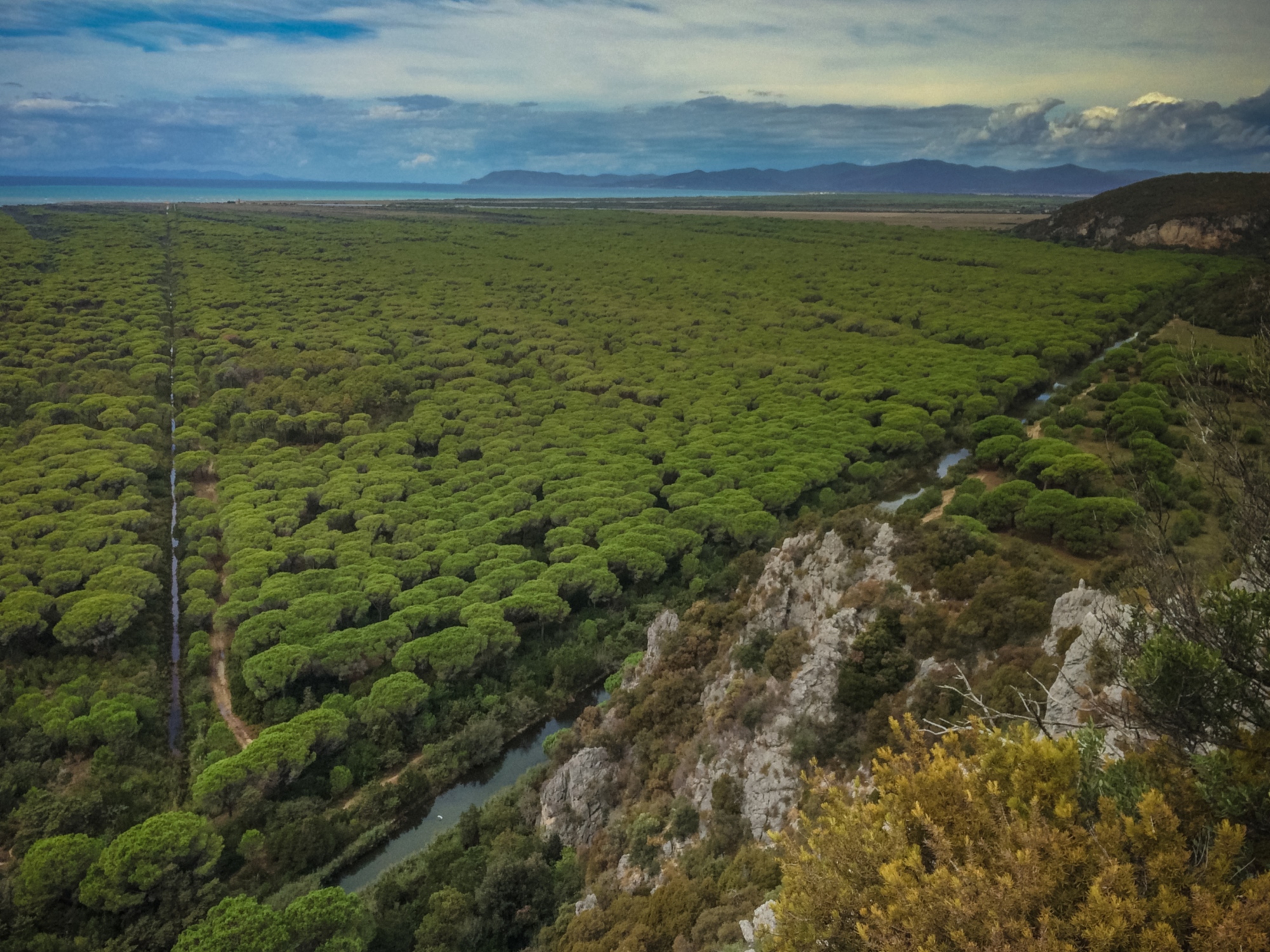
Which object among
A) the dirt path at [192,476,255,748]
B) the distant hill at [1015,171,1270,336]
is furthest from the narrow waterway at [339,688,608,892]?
the distant hill at [1015,171,1270,336]

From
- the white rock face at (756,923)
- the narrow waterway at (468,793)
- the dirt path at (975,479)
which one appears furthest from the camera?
the dirt path at (975,479)

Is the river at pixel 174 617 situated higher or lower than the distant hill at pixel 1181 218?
lower

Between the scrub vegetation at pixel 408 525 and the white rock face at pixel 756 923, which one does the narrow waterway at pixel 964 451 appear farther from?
the white rock face at pixel 756 923

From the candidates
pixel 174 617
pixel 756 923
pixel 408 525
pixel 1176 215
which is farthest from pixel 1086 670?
pixel 1176 215

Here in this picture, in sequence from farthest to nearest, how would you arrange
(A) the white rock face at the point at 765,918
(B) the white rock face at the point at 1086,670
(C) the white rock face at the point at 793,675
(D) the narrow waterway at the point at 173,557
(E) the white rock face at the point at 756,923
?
1. (D) the narrow waterway at the point at 173,557
2. (C) the white rock face at the point at 793,675
3. (E) the white rock face at the point at 756,923
4. (A) the white rock face at the point at 765,918
5. (B) the white rock face at the point at 1086,670

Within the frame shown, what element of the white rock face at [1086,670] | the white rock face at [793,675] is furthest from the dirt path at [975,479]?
the white rock face at [1086,670]

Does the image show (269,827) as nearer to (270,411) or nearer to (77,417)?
(270,411)

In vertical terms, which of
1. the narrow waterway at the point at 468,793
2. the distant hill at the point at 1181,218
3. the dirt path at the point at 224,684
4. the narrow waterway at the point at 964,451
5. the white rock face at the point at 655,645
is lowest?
the narrow waterway at the point at 468,793
